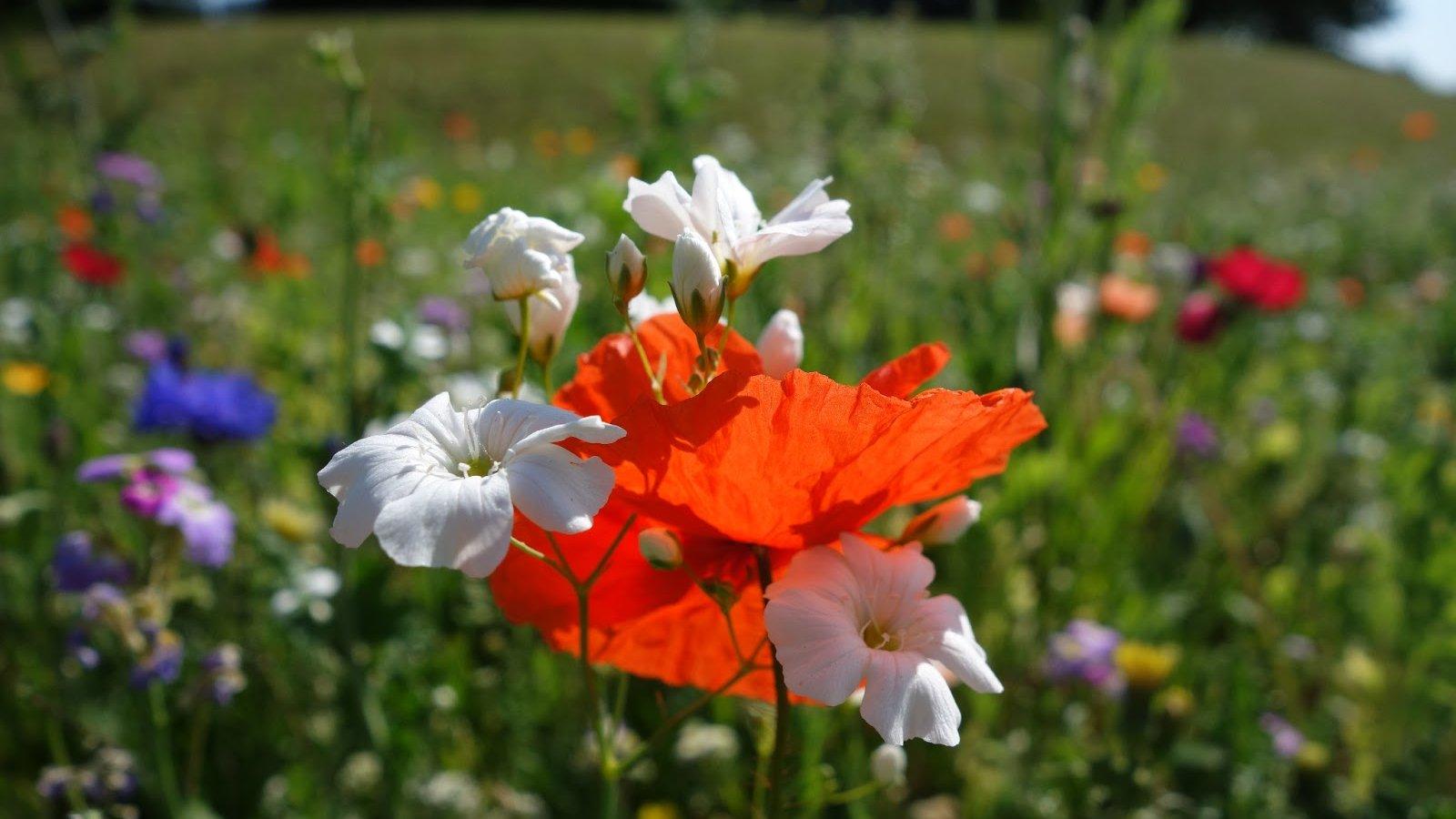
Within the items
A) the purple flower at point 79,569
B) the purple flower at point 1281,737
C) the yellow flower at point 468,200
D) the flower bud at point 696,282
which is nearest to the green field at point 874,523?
the purple flower at point 1281,737

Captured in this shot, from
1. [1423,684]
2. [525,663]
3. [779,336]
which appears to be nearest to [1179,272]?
[1423,684]

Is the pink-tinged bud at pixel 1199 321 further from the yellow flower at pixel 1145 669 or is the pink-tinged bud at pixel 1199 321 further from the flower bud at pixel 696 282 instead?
the flower bud at pixel 696 282

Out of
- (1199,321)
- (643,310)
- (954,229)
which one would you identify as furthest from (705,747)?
(954,229)

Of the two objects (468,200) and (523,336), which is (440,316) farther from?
(468,200)

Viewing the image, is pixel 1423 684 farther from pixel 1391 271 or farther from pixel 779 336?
pixel 1391 271

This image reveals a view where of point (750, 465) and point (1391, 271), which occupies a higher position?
point (750, 465)
